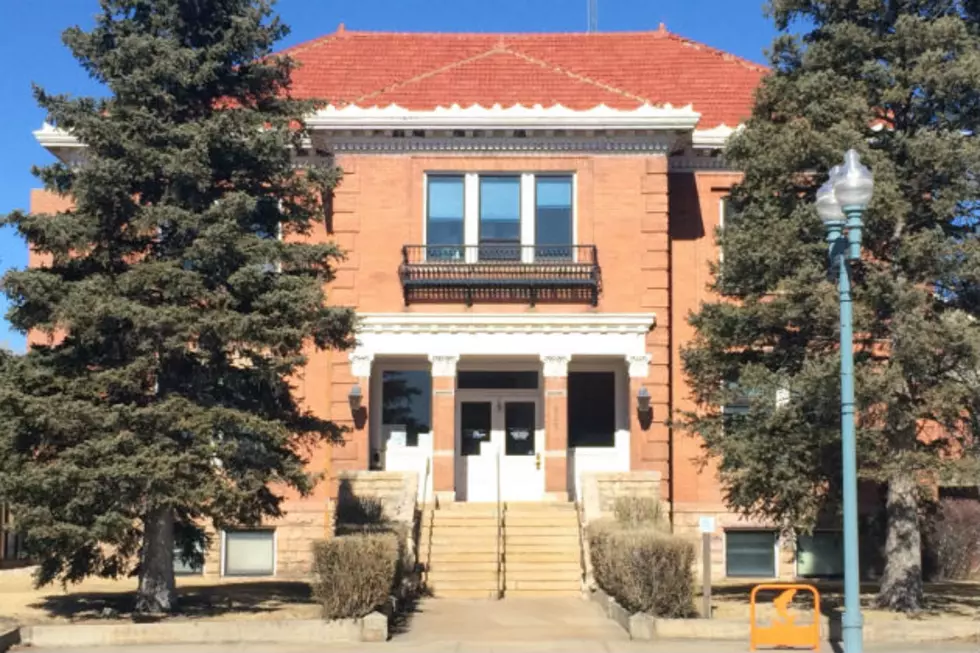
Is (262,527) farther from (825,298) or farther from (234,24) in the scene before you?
(825,298)

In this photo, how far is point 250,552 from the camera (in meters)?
25.4

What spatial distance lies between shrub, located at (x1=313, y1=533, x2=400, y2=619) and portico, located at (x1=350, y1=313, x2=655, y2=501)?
27.5 feet

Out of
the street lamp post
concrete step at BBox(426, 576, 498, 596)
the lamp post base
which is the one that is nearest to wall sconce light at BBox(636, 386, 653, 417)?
concrete step at BBox(426, 576, 498, 596)

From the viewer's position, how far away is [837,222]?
13234mm

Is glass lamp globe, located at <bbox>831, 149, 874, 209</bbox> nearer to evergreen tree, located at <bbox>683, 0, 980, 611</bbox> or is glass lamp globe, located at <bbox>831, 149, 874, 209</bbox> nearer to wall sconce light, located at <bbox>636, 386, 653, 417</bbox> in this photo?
evergreen tree, located at <bbox>683, 0, 980, 611</bbox>

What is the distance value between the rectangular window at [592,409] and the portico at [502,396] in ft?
0.07

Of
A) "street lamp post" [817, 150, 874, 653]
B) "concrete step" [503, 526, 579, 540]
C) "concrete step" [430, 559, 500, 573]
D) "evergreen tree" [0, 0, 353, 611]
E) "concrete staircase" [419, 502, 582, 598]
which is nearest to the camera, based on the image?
"street lamp post" [817, 150, 874, 653]

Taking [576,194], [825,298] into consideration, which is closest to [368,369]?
[576,194]

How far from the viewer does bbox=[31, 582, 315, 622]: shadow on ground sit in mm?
17344

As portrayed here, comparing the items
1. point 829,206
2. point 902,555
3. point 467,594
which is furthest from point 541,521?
point 829,206

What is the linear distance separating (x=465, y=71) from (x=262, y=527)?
1130 centimetres

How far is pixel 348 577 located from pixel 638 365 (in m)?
10.8

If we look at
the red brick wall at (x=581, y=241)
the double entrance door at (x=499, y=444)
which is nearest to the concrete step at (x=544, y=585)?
the red brick wall at (x=581, y=241)

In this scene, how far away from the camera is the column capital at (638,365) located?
82.5 ft
